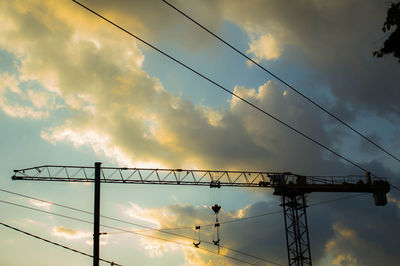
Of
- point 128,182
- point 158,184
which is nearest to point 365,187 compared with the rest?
point 158,184

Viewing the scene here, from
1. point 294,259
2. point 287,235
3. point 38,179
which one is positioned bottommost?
point 294,259

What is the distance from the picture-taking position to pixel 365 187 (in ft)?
159

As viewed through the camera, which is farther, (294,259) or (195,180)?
(195,180)

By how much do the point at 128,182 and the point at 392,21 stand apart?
39.0 m

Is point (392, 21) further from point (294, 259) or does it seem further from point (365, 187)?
point (365, 187)

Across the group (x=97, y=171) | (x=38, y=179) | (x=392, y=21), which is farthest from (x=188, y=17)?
(x=38, y=179)

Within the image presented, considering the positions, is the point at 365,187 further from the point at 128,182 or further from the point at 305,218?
the point at 128,182

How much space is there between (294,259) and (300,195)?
7.67 meters

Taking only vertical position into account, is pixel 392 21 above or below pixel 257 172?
below

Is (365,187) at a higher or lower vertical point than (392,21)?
higher

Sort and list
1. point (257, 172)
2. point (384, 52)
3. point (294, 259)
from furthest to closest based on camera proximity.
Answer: point (257, 172) → point (294, 259) → point (384, 52)

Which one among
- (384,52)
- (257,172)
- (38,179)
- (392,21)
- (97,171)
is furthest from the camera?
(257,172)

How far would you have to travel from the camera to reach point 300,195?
46.9 m

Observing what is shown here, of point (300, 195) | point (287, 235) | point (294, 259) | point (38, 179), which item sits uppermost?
point (38, 179)
